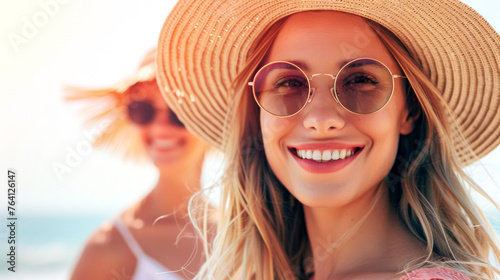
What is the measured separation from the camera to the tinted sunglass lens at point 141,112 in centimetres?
340

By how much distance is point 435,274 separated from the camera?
53.5 inches

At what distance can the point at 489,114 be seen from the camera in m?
1.95

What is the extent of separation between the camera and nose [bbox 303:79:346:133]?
1564 mm

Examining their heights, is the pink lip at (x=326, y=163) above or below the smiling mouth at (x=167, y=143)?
below

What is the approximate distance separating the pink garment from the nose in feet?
1.54

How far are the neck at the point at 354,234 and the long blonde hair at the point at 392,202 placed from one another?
0.07m

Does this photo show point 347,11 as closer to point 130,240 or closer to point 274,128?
point 274,128

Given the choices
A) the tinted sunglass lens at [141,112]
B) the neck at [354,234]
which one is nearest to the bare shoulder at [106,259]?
the tinted sunglass lens at [141,112]

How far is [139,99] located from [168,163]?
1.52 feet

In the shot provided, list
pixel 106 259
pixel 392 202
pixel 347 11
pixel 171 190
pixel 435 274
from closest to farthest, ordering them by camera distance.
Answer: pixel 435 274
pixel 347 11
pixel 392 202
pixel 106 259
pixel 171 190

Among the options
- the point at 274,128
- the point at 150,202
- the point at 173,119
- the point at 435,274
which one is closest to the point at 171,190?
the point at 150,202

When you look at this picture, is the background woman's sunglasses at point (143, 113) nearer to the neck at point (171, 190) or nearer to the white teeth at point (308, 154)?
the neck at point (171, 190)

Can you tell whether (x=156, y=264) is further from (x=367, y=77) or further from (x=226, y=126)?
(x=367, y=77)

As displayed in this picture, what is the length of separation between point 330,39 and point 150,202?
212cm
